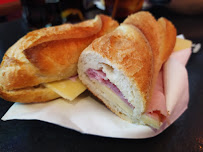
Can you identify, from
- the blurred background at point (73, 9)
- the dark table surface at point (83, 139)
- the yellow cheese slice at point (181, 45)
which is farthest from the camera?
the blurred background at point (73, 9)

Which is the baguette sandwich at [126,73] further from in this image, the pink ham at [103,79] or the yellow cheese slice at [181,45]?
the yellow cheese slice at [181,45]

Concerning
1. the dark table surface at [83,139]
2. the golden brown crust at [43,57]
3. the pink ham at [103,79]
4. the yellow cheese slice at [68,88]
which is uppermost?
the golden brown crust at [43,57]

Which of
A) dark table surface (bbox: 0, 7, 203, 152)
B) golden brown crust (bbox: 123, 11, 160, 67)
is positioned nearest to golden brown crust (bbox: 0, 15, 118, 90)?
dark table surface (bbox: 0, 7, 203, 152)

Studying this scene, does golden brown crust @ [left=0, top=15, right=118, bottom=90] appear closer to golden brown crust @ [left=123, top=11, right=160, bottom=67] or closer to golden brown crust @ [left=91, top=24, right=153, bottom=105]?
golden brown crust @ [left=91, top=24, right=153, bottom=105]

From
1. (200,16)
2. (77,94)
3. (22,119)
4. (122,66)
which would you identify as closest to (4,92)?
(22,119)

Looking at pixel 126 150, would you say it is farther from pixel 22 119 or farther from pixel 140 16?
pixel 140 16

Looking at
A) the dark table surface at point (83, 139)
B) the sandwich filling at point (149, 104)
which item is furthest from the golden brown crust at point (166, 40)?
the dark table surface at point (83, 139)
